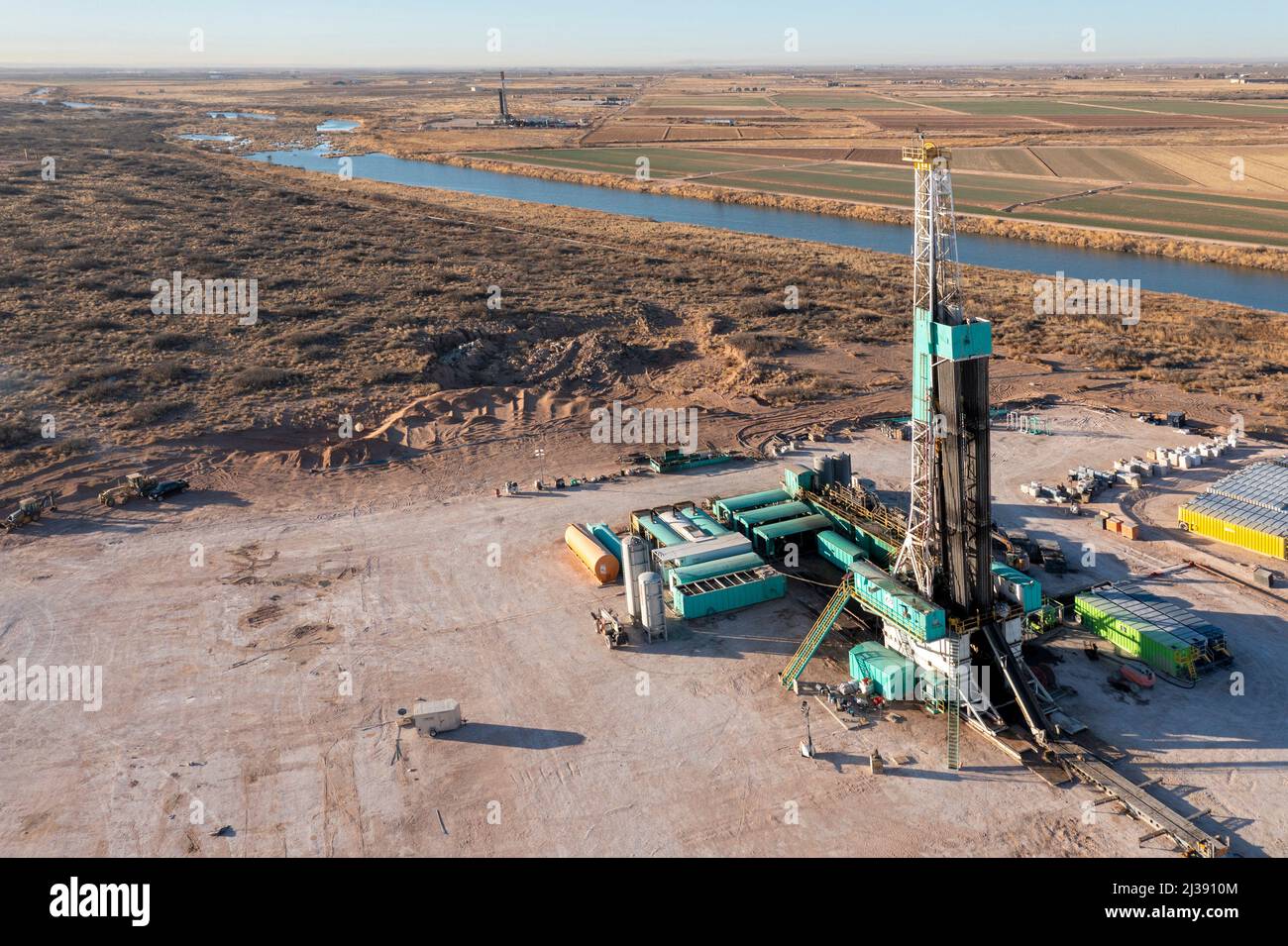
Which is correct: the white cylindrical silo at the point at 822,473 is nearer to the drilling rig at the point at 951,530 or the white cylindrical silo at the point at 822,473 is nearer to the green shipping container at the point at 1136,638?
the drilling rig at the point at 951,530

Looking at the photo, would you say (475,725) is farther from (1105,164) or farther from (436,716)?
(1105,164)

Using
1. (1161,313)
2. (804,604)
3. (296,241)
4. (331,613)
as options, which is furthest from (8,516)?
(1161,313)

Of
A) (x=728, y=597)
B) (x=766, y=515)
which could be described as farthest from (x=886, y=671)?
(x=766, y=515)

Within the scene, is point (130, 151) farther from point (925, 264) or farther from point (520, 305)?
point (925, 264)

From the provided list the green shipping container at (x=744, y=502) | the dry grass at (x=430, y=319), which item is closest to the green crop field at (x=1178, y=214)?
the dry grass at (x=430, y=319)

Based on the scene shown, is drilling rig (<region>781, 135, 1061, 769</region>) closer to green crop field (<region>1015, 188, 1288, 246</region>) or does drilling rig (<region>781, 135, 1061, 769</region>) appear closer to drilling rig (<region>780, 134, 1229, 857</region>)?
drilling rig (<region>780, 134, 1229, 857</region>)

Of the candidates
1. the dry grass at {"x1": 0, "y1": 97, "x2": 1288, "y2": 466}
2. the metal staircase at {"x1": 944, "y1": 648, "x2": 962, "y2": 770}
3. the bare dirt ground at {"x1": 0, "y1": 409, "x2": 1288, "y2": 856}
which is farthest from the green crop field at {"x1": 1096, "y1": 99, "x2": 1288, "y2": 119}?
the metal staircase at {"x1": 944, "y1": 648, "x2": 962, "y2": 770}
